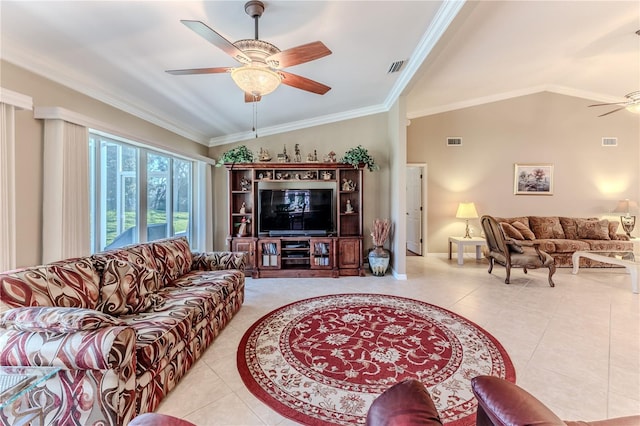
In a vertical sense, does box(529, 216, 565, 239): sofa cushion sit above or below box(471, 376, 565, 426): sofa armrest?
Result: above

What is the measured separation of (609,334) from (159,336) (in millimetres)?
3995

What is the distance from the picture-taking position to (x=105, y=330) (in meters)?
1.37

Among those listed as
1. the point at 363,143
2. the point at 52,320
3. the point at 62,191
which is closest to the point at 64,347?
the point at 52,320

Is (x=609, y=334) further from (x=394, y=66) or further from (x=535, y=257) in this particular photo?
(x=394, y=66)

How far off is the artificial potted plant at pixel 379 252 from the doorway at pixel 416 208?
2130 mm

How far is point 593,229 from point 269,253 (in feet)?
21.6

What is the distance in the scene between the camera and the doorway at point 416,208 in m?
6.41

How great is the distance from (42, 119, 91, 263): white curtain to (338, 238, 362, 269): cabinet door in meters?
3.46

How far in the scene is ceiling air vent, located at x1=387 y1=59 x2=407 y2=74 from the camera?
3369mm

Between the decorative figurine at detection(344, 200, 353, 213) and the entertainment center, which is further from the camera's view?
the decorative figurine at detection(344, 200, 353, 213)

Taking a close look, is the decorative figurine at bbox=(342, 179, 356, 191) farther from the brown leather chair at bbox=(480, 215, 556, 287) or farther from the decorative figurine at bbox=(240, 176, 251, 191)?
the brown leather chair at bbox=(480, 215, 556, 287)

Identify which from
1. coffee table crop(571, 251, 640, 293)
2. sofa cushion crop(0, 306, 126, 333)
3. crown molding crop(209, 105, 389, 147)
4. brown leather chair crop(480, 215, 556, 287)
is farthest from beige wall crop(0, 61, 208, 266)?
coffee table crop(571, 251, 640, 293)

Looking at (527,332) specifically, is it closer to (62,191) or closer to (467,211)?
(467,211)

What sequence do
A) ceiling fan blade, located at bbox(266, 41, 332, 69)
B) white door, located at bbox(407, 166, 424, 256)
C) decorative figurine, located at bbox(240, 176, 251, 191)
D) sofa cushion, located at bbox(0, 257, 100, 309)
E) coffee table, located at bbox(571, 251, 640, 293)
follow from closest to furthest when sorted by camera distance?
sofa cushion, located at bbox(0, 257, 100, 309), ceiling fan blade, located at bbox(266, 41, 332, 69), coffee table, located at bbox(571, 251, 640, 293), decorative figurine, located at bbox(240, 176, 251, 191), white door, located at bbox(407, 166, 424, 256)
